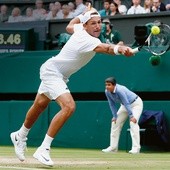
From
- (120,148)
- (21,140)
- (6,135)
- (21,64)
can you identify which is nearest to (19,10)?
(21,64)

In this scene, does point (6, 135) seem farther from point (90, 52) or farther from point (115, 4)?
point (90, 52)

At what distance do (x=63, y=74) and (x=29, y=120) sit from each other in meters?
0.83

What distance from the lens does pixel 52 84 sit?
10039 mm

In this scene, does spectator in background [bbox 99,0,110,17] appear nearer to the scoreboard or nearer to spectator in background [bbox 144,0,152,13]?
spectator in background [bbox 144,0,152,13]

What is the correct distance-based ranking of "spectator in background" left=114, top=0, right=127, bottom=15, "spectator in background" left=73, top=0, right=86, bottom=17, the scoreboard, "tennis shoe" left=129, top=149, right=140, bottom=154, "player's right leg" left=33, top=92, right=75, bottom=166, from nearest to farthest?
"player's right leg" left=33, top=92, right=75, bottom=166
"tennis shoe" left=129, top=149, right=140, bottom=154
"spectator in background" left=114, top=0, right=127, bottom=15
"spectator in background" left=73, top=0, right=86, bottom=17
the scoreboard

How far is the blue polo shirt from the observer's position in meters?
16.0

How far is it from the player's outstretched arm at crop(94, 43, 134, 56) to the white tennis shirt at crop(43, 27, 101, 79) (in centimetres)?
16

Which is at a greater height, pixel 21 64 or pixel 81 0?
pixel 81 0

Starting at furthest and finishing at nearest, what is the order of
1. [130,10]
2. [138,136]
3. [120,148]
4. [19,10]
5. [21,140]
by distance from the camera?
[19,10], [130,10], [120,148], [138,136], [21,140]

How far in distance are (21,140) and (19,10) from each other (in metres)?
12.1

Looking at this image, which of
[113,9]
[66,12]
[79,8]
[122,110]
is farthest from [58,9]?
[122,110]

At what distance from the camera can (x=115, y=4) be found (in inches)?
760

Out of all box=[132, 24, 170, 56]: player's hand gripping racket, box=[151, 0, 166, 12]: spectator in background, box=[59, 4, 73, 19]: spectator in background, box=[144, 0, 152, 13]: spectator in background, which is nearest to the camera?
box=[132, 24, 170, 56]: player's hand gripping racket

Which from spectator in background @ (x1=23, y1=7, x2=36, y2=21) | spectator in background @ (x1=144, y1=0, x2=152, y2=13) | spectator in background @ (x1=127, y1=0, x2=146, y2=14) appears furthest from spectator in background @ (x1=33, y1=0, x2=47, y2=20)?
spectator in background @ (x1=144, y1=0, x2=152, y2=13)
